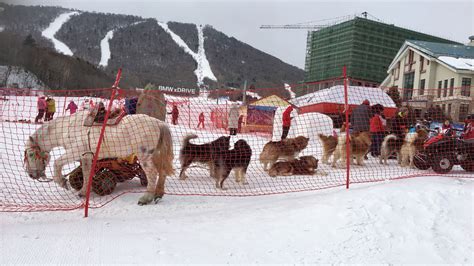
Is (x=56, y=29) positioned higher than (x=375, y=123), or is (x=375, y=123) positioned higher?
(x=56, y=29)

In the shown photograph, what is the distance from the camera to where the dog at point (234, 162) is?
6461 mm

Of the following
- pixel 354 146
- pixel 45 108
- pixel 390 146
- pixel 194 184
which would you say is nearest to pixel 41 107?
pixel 45 108

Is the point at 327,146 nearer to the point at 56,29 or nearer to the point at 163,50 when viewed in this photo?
the point at 56,29

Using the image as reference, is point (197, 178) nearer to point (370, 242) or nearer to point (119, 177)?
point (119, 177)

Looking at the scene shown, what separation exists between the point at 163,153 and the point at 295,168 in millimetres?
3296

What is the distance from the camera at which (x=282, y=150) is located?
8.09 m

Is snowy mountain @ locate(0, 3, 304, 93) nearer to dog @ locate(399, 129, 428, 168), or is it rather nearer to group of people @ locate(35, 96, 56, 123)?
group of people @ locate(35, 96, 56, 123)

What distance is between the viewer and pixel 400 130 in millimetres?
9664

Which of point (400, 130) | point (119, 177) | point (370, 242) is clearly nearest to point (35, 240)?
point (119, 177)

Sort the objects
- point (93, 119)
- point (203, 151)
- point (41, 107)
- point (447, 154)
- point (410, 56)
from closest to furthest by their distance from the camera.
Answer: point (93, 119) < point (203, 151) < point (447, 154) < point (41, 107) < point (410, 56)

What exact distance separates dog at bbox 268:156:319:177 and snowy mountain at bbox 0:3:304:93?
320ft

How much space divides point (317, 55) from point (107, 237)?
3723 inches

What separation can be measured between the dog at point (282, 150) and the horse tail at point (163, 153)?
306cm

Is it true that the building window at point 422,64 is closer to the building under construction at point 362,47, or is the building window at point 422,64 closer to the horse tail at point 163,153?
the horse tail at point 163,153
